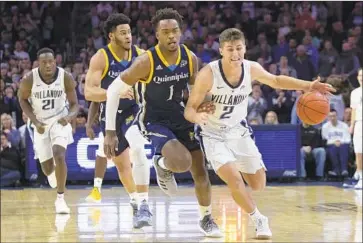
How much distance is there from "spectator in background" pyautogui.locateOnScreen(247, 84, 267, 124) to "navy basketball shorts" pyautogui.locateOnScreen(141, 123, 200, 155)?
22.9 ft

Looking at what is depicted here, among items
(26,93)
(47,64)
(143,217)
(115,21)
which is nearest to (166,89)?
(143,217)

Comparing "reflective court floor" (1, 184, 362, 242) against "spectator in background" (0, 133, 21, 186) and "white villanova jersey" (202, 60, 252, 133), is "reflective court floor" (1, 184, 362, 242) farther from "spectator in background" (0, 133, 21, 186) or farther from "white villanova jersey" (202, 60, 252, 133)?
"white villanova jersey" (202, 60, 252, 133)

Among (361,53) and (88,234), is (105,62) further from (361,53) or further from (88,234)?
(361,53)

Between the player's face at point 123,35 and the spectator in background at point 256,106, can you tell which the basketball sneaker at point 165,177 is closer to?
the player's face at point 123,35

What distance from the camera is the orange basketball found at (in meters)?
7.97

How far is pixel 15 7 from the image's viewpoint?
59.3ft

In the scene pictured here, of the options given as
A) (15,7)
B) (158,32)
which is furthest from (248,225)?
(15,7)

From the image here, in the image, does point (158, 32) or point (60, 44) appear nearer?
point (158, 32)

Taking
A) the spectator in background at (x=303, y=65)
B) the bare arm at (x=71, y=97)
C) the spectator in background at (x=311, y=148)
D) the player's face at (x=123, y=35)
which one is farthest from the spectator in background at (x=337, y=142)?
the player's face at (x=123, y=35)

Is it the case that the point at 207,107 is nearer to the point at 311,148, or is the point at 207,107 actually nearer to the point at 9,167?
the point at 9,167

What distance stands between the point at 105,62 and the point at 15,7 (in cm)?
946

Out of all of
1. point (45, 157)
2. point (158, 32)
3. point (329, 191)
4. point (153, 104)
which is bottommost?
point (329, 191)

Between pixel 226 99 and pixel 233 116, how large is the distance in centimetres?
20

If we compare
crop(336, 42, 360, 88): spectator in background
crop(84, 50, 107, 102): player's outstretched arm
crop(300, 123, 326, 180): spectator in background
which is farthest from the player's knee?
crop(336, 42, 360, 88): spectator in background
